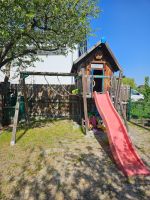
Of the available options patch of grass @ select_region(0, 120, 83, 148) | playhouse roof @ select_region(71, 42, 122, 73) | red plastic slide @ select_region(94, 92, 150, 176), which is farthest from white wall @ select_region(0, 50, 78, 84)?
red plastic slide @ select_region(94, 92, 150, 176)

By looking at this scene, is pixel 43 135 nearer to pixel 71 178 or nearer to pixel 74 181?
pixel 71 178

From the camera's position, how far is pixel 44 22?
12.4m

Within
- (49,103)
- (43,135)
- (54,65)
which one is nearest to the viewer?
(43,135)

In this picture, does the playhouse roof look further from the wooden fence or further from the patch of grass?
the patch of grass

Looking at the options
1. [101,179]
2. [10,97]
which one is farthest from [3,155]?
[10,97]

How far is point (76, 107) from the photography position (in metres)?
19.5

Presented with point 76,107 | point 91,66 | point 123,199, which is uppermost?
point 91,66

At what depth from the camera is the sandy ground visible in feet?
21.0

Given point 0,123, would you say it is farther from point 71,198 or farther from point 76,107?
point 71,198

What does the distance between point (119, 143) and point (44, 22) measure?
293 inches

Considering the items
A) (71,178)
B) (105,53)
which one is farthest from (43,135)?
(105,53)

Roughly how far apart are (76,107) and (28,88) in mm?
4390

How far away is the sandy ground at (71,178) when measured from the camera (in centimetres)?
640

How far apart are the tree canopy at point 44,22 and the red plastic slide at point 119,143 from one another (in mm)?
4039
